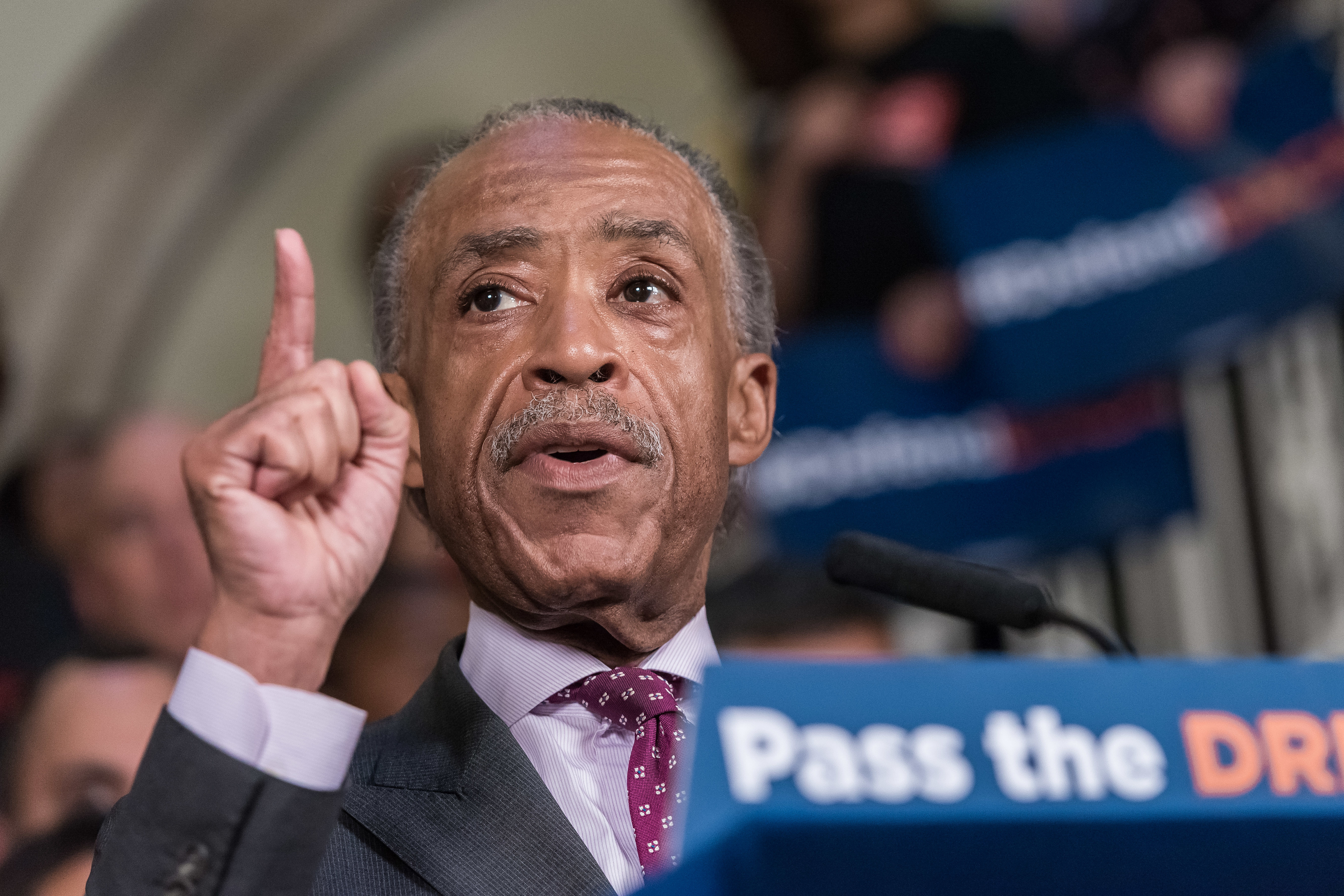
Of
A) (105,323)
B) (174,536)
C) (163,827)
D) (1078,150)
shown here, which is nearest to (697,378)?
(163,827)

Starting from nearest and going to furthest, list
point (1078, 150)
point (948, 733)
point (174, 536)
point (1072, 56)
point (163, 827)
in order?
point (948, 733) < point (163, 827) < point (174, 536) < point (1078, 150) < point (1072, 56)

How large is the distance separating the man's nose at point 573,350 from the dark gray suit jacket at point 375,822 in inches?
12.9

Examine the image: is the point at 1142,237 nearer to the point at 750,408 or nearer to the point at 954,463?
the point at 954,463

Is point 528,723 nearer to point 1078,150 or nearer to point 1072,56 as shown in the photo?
point 1078,150

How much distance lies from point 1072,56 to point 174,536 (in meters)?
2.82

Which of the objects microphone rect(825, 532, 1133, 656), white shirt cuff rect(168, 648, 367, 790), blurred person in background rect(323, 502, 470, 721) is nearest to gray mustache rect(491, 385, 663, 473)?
microphone rect(825, 532, 1133, 656)

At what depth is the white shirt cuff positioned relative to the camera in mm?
1249

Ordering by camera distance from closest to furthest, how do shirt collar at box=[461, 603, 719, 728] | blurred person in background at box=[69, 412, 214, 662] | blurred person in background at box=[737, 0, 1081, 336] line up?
1. shirt collar at box=[461, 603, 719, 728]
2. blurred person in background at box=[69, 412, 214, 662]
3. blurred person in background at box=[737, 0, 1081, 336]

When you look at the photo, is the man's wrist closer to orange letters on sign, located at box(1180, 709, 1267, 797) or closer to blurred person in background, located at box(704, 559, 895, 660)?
orange letters on sign, located at box(1180, 709, 1267, 797)

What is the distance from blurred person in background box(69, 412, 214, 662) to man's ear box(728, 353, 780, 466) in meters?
1.90

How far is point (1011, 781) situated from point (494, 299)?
0.86m

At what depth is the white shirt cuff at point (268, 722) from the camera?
1.25 m

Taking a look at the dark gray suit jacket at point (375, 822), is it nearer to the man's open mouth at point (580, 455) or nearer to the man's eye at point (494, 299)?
the man's open mouth at point (580, 455)

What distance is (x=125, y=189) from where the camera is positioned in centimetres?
582
